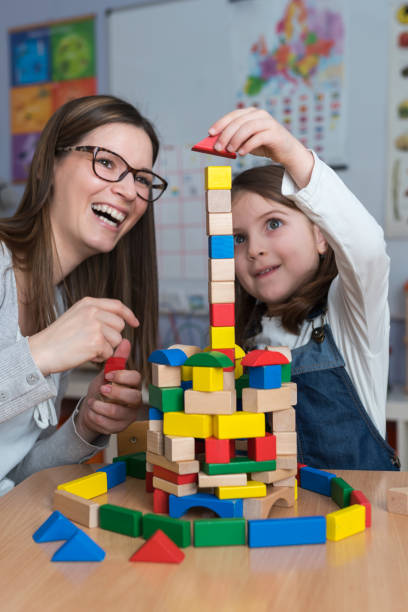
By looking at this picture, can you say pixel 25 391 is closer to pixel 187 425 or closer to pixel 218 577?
pixel 187 425

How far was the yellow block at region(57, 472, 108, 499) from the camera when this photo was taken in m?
0.75

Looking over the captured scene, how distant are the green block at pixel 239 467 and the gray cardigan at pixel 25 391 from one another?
10.7 inches

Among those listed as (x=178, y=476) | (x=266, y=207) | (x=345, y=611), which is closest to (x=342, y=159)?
(x=266, y=207)

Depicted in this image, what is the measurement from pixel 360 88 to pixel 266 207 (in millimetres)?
1278

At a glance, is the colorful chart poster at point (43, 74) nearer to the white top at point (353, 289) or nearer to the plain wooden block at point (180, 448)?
the white top at point (353, 289)

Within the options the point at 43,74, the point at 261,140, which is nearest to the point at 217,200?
the point at 261,140

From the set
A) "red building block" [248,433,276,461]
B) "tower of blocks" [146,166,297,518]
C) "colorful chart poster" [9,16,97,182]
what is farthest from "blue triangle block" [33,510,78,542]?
"colorful chart poster" [9,16,97,182]

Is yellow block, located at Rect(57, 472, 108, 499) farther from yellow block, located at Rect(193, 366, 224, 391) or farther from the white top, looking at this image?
the white top

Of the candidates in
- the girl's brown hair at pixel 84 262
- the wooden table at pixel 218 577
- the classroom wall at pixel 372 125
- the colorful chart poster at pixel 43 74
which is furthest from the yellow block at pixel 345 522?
the colorful chart poster at pixel 43 74

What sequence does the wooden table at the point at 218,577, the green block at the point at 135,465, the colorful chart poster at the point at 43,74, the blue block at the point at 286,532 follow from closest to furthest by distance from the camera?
the wooden table at the point at 218,577
the blue block at the point at 286,532
the green block at the point at 135,465
the colorful chart poster at the point at 43,74

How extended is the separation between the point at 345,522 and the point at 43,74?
260 cm

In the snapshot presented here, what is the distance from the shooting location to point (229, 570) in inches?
22.3

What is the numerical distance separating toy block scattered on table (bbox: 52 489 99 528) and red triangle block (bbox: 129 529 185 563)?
10cm

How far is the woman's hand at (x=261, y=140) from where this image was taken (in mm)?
774
